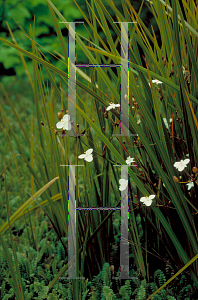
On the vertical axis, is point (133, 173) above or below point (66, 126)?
below

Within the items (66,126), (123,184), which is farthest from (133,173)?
(66,126)

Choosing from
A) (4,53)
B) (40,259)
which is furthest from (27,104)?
(40,259)

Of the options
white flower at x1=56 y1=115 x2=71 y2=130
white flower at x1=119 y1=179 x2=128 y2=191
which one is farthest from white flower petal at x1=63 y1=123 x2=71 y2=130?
white flower at x1=119 y1=179 x2=128 y2=191

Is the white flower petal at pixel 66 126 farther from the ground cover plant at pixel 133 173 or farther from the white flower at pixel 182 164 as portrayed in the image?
the white flower at pixel 182 164

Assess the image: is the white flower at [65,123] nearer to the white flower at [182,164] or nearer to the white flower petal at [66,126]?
the white flower petal at [66,126]

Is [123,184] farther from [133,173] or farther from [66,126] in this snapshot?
[66,126]

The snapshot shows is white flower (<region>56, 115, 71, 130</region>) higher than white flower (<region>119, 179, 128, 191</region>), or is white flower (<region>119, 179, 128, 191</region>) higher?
white flower (<region>56, 115, 71, 130</region>)

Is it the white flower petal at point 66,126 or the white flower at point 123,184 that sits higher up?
the white flower petal at point 66,126

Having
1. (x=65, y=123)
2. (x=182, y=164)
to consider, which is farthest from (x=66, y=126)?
(x=182, y=164)

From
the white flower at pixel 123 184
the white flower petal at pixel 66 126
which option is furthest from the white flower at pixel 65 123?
the white flower at pixel 123 184

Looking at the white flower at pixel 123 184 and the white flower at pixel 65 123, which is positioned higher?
the white flower at pixel 65 123

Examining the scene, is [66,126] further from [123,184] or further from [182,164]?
[182,164]

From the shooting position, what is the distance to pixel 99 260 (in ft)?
3.79

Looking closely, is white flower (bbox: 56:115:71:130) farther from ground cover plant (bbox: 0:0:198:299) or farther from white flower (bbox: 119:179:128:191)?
white flower (bbox: 119:179:128:191)
